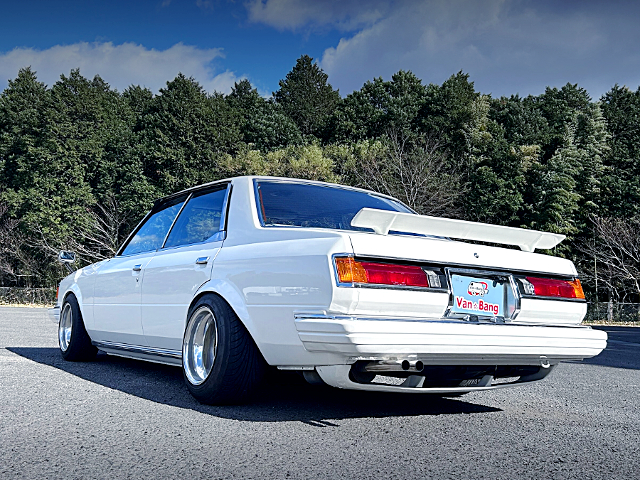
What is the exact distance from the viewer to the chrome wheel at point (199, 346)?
14.1ft

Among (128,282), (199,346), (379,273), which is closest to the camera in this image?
(379,273)

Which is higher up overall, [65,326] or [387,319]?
[387,319]

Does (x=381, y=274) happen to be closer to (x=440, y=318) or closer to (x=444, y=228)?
(x=440, y=318)

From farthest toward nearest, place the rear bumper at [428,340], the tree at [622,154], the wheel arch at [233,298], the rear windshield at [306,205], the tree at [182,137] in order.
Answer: the tree at [182,137], the tree at [622,154], the rear windshield at [306,205], the wheel arch at [233,298], the rear bumper at [428,340]

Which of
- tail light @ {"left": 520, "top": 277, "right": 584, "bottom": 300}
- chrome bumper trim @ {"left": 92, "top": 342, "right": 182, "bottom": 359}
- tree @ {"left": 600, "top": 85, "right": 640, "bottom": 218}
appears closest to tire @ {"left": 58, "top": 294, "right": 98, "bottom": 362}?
chrome bumper trim @ {"left": 92, "top": 342, "right": 182, "bottom": 359}

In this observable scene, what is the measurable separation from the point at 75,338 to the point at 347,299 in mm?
4119

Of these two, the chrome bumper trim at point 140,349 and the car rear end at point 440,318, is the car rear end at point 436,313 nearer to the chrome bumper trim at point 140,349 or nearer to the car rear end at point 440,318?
the car rear end at point 440,318

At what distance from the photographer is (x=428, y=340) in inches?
136

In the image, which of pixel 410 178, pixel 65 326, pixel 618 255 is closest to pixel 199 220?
pixel 65 326

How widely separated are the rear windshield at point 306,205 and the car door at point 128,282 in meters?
1.22

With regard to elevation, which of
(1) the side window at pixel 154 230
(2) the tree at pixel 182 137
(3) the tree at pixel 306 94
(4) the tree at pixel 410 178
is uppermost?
(3) the tree at pixel 306 94

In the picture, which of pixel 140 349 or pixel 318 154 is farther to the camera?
pixel 318 154

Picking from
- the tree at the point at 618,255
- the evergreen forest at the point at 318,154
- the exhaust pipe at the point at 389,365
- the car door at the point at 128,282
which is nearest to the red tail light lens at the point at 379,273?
the exhaust pipe at the point at 389,365

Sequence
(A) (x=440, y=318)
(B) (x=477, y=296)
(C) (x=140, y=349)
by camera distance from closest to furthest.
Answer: (A) (x=440, y=318)
(B) (x=477, y=296)
(C) (x=140, y=349)
